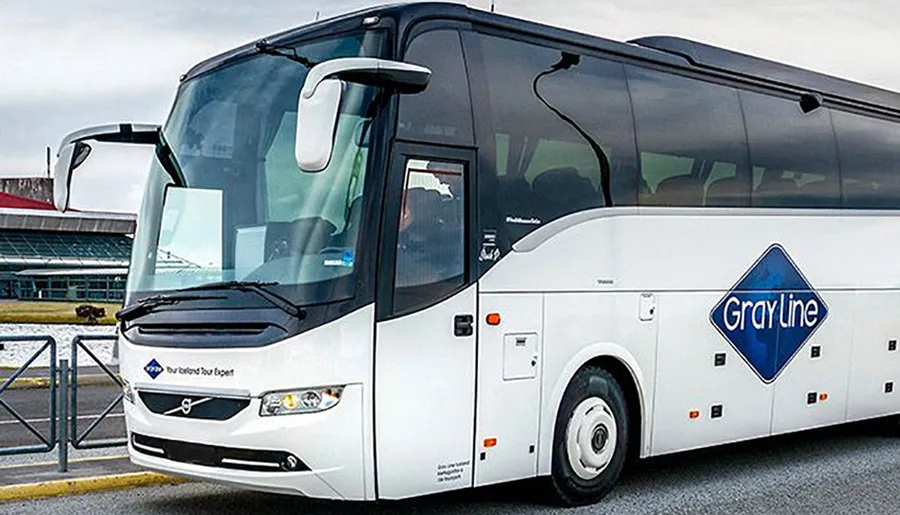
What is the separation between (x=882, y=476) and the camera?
9930 mm

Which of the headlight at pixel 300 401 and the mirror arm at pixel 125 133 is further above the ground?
the mirror arm at pixel 125 133

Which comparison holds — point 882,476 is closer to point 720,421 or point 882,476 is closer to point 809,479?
point 809,479

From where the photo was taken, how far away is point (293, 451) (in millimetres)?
6629


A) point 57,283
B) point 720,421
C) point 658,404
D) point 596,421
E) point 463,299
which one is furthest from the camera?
Result: point 57,283

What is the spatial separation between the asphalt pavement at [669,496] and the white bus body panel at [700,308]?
1.39ft

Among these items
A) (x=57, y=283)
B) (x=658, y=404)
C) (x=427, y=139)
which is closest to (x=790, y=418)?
(x=658, y=404)

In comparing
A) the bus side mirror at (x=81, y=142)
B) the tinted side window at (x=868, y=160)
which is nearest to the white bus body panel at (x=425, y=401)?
the bus side mirror at (x=81, y=142)

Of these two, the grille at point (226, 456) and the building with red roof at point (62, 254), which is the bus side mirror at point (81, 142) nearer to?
the grille at point (226, 456)

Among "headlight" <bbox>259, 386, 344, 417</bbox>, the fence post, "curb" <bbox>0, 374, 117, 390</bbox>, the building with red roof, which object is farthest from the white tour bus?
the building with red roof

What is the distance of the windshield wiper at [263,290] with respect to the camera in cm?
663

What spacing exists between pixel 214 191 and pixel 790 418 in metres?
5.88

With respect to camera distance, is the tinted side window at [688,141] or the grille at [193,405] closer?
the grille at [193,405]

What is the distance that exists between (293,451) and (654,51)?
471cm

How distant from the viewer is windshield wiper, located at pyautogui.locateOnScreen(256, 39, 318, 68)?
7.28 metres
